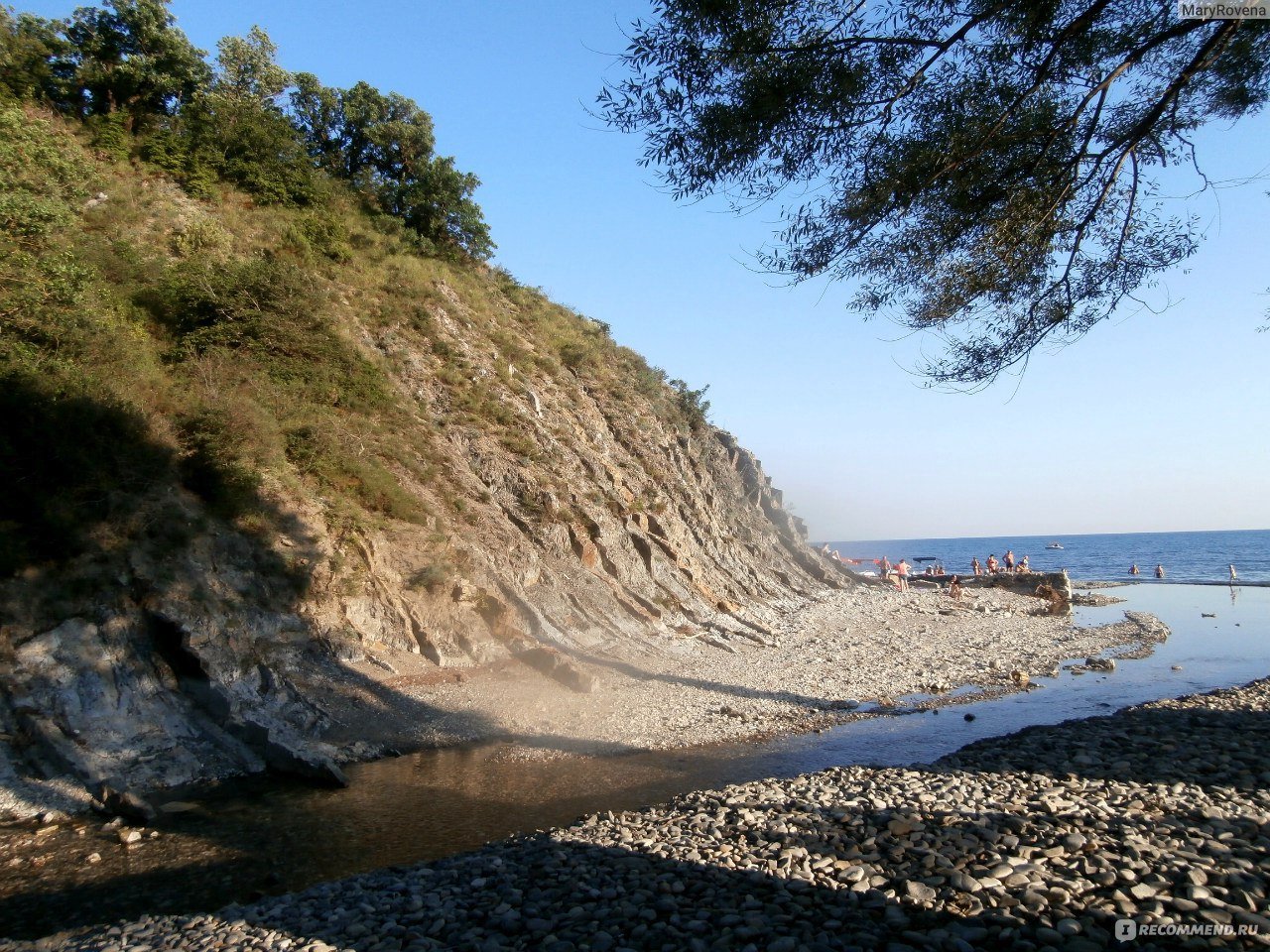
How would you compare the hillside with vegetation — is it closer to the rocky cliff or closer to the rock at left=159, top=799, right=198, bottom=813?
the rocky cliff

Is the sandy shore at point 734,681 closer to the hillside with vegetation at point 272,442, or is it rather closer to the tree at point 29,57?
the hillside with vegetation at point 272,442

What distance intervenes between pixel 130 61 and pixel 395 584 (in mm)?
22990

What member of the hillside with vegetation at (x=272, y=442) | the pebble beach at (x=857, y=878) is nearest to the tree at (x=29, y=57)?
the hillside with vegetation at (x=272, y=442)

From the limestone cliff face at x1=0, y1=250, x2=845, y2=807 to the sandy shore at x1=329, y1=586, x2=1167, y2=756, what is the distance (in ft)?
2.03

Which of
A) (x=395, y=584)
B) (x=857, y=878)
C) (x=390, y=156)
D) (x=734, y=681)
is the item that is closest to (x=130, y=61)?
(x=390, y=156)

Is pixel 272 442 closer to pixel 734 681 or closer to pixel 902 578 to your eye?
pixel 734 681

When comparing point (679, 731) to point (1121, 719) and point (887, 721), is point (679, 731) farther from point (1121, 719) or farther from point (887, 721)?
point (1121, 719)

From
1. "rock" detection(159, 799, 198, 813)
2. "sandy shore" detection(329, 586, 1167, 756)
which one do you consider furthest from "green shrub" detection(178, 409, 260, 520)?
"rock" detection(159, 799, 198, 813)

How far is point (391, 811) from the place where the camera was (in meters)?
9.77

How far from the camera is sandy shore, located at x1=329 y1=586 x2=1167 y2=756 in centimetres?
1366

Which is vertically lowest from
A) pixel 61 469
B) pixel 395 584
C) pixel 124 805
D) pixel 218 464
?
pixel 124 805

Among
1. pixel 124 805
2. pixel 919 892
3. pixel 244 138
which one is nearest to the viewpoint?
pixel 919 892

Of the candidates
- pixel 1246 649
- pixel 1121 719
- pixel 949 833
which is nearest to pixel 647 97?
pixel 949 833

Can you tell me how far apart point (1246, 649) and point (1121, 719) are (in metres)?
18.1
